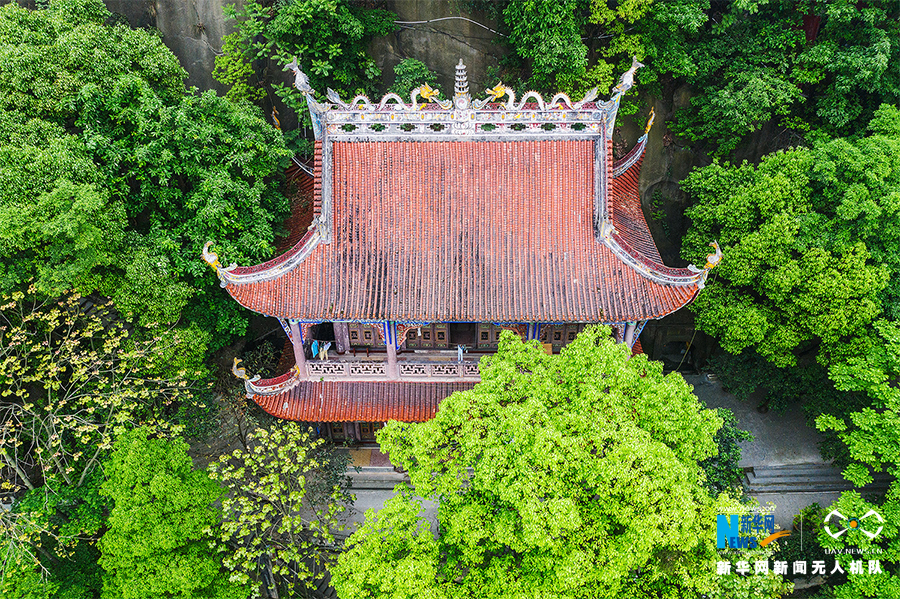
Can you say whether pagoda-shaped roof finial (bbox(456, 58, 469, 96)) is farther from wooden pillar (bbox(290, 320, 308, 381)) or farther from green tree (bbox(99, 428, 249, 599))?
green tree (bbox(99, 428, 249, 599))

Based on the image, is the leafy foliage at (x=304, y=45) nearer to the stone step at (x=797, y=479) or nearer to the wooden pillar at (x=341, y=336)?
the wooden pillar at (x=341, y=336)

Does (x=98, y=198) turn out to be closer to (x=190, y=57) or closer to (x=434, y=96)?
(x=434, y=96)

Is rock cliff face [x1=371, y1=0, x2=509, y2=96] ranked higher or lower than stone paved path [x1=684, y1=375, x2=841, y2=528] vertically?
higher

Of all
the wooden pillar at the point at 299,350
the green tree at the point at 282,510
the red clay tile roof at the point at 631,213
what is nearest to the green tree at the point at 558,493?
the green tree at the point at 282,510

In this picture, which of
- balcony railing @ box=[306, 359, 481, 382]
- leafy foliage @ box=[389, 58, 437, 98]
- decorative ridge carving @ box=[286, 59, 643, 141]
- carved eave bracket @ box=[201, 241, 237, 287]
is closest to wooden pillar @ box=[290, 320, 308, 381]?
balcony railing @ box=[306, 359, 481, 382]

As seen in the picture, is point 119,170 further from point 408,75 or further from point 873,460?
point 873,460

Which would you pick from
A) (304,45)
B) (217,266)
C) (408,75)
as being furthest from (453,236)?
(304,45)

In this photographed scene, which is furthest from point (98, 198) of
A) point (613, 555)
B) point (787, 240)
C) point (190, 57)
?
point (787, 240)
